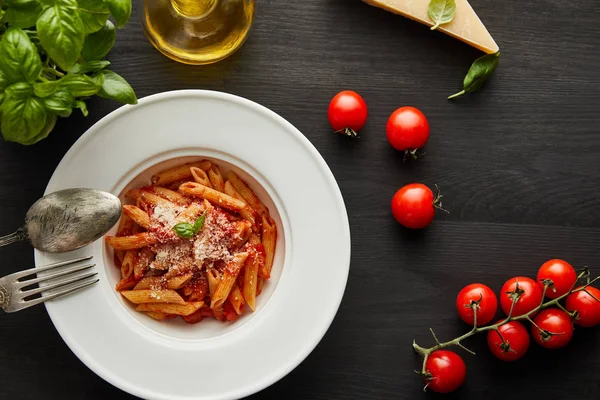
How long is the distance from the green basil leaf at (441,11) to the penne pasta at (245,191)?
0.82 meters

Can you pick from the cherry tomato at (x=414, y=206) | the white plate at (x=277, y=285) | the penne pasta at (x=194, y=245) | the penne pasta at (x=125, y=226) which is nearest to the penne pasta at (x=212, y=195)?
the penne pasta at (x=194, y=245)

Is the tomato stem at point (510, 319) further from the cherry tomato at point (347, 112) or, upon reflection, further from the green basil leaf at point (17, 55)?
the green basil leaf at point (17, 55)

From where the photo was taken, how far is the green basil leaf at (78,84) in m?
1.67

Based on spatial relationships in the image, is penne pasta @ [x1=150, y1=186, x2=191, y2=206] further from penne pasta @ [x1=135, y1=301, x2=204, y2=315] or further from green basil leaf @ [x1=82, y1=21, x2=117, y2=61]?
green basil leaf @ [x1=82, y1=21, x2=117, y2=61]

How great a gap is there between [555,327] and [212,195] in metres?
1.22

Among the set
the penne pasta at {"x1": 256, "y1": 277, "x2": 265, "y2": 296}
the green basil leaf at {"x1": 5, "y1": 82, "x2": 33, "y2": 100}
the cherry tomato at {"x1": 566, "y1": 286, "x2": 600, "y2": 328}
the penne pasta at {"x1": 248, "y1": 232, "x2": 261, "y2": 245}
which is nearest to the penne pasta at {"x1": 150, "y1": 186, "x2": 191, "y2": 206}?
the penne pasta at {"x1": 248, "y1": 232, "x2": 261, "y2": 245}

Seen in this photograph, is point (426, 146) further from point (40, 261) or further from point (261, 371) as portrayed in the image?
point (40, 261)

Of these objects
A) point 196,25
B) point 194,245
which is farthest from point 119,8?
point 194,245

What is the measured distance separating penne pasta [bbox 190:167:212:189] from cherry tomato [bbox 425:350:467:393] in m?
0.95

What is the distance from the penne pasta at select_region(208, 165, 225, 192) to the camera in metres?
2.07

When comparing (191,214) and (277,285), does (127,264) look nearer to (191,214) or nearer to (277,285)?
(191,214)

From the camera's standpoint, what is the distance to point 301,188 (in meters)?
1.99

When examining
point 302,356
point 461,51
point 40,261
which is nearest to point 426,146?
point 461,51

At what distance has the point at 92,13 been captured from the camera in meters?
1.65
